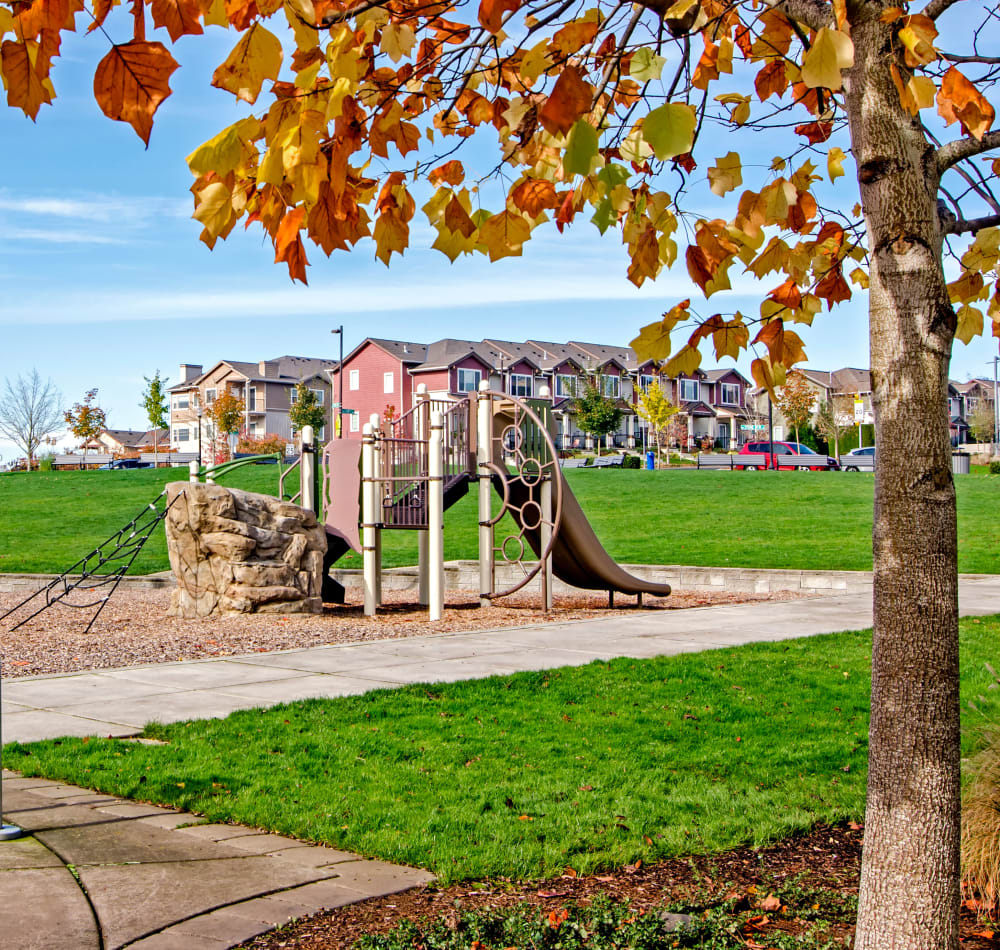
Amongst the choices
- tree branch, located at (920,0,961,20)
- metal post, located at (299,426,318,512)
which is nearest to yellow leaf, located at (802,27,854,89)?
tree branch, located at (920,0,961,20)

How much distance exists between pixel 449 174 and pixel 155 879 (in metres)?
2.86

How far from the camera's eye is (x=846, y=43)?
2.66 meters

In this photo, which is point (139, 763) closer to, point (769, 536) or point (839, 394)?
point (769, 536)

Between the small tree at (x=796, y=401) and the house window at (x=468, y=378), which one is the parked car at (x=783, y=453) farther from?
the house window at (x=468, y=378)

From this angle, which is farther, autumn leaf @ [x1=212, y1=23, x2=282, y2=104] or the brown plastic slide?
the brown plastic slide

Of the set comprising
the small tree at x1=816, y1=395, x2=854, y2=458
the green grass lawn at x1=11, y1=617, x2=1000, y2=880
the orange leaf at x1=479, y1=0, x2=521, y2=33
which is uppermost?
the small tree at x1=816, y1=395, x2=854, y2=458

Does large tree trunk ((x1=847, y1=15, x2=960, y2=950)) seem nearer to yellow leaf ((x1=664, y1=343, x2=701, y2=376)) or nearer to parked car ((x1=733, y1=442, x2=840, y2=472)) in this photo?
yellow leaf ((x1=664, y1=343, x2=701, y2=376))

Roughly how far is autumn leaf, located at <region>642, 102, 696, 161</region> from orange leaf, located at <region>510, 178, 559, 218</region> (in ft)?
2.75

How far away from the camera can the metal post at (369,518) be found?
1420 centimetres

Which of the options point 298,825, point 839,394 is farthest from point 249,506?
point 839,394

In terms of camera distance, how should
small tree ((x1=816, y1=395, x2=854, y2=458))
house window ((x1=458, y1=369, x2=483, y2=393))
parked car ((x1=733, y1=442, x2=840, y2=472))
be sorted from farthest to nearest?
1. house window ((x1=458, y1=369, x2=483, y2=393))
2. small tree ((x1=816, y1=395, x2=854, y2=458))
3. parked car ((x1=733, y1=442, x2=840, y2=472))

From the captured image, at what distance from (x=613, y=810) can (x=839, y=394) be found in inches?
3120

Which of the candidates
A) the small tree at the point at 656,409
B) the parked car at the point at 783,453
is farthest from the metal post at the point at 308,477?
the small tree at the point at 656,409

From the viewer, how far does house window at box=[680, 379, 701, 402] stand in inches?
3487
